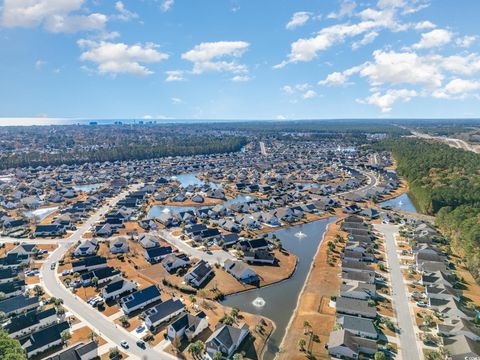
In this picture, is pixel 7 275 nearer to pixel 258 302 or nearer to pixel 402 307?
pixel 258 302

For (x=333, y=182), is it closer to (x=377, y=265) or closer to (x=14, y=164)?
(x=377, y=265)

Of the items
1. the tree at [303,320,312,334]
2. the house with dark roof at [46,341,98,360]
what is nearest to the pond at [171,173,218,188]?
the tree at [303,320,312,334]

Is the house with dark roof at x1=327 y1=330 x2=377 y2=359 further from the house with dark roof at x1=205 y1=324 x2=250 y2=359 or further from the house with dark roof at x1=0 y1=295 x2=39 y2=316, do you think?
the house with dark roof at x1=0 y1=295 x2=39 y2=316

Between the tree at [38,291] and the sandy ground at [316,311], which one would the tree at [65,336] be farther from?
the sandy ground at [316,311]

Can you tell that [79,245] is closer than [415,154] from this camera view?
Yes

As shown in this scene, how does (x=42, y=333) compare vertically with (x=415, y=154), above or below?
below

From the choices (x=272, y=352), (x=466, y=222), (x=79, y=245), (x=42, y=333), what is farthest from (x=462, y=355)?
(x=79, y=245)

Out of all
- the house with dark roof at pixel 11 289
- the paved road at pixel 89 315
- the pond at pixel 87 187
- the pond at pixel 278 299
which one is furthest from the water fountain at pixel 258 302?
the pond at pixel 87 187
